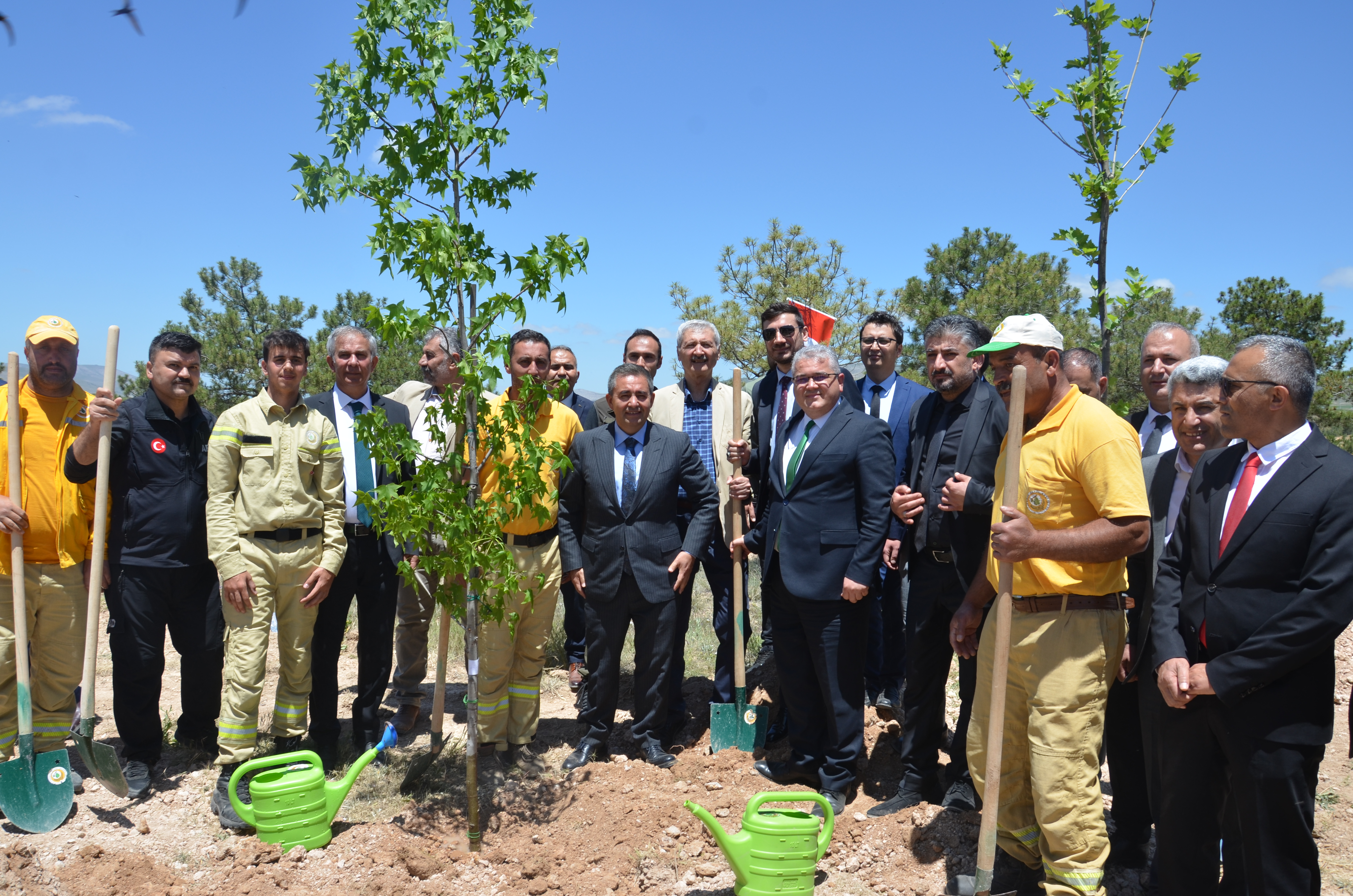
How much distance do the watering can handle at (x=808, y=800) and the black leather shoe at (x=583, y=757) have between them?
178 cm

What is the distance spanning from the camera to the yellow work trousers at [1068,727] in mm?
3539

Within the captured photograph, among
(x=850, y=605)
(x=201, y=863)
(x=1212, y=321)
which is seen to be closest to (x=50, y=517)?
(x=201, y=863)

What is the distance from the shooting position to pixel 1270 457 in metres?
3.20

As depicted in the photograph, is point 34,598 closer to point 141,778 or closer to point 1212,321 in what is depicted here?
point 141,778

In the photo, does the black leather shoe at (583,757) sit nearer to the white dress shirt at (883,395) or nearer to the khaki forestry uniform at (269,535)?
the khaki forestry uniform at (269,535)

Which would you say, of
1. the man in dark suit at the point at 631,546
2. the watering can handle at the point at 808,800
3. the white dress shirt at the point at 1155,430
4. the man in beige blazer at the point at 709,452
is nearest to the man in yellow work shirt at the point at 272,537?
the man in dark suit at the point at 631,546

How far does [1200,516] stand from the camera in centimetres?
336

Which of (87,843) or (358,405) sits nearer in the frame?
(87,843)

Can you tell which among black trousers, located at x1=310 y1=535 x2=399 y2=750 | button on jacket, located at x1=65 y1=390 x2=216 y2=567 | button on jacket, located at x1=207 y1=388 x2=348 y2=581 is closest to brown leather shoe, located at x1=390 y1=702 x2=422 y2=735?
black trousers, located at x1=310 y1=535 x2=399 y2=750

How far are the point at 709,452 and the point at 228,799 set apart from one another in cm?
368

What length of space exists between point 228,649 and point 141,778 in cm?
103

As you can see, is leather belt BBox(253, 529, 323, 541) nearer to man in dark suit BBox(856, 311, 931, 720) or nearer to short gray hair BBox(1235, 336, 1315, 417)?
man in dark suit BBox(856, 311, 931, 720)

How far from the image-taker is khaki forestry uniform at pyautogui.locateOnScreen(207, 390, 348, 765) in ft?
16.5

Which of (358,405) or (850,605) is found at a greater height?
(358,405)
